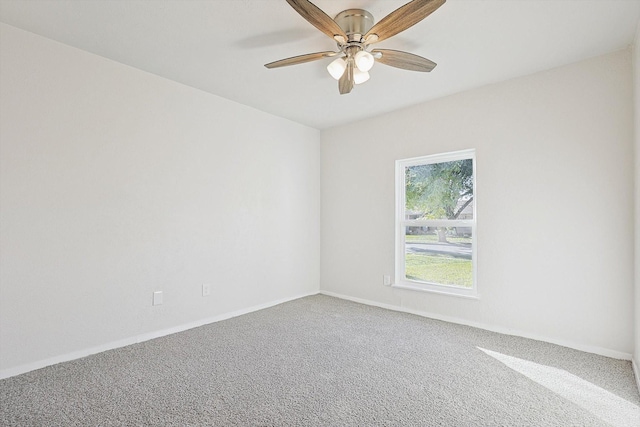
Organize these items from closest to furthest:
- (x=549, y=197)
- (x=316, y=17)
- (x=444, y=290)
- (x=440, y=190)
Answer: (x=316, y=17) → (x=549, y=197) → (x=444, y=290) → (x=440, y=190)

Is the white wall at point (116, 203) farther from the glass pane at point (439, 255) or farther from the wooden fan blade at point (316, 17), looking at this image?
the wooden fan blade at point (316, 17)

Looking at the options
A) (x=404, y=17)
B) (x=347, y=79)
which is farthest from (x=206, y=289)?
(x=404, y=17)

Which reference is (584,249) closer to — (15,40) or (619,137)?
(619,137)

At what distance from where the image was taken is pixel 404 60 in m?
2.17

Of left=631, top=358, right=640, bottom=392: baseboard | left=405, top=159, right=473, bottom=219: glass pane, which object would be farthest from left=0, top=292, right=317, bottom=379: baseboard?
left=631, top=358, right=640, bottom=392: baseboard

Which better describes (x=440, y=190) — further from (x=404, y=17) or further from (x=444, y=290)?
(x=404, y=17)

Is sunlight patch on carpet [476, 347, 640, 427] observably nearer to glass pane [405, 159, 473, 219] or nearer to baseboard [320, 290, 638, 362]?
baseboard [320, 290, 638, 362]

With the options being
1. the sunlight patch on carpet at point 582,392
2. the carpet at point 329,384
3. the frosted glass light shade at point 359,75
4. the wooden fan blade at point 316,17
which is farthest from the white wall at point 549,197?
the wooden fan blade at point 316,17

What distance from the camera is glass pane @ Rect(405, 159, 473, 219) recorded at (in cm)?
330

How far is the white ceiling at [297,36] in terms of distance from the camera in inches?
76.5

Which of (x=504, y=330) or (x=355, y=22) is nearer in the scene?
(x=355, y=22)

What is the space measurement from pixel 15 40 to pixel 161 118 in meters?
1.02

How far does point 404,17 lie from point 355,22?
36 cm

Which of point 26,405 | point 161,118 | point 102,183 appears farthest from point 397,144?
point 26,405
